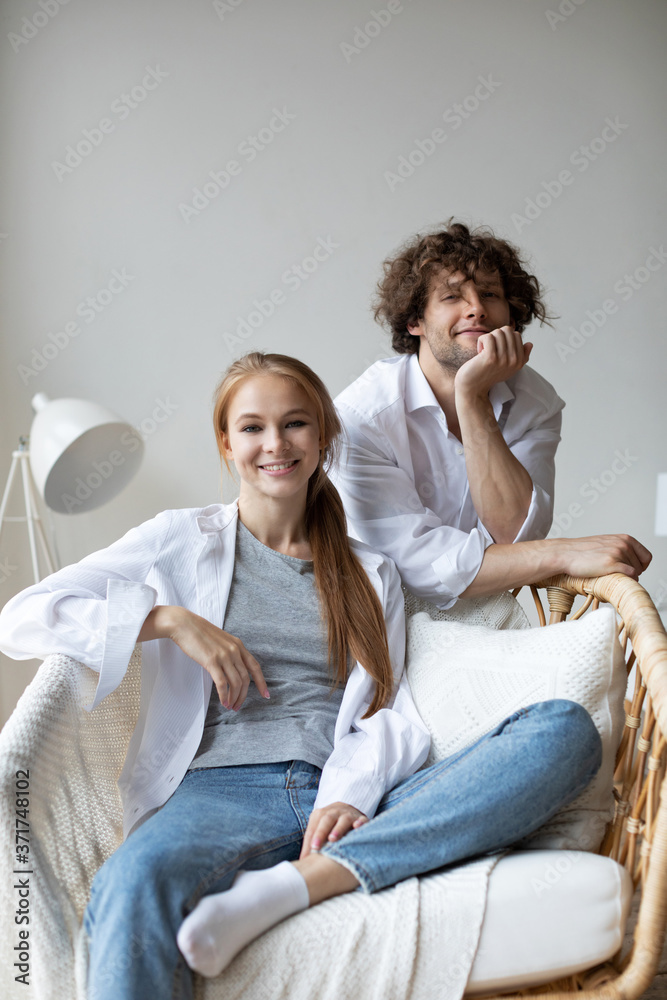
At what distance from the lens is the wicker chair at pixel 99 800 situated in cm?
94

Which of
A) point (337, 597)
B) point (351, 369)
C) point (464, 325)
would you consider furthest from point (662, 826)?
point (351, 369)

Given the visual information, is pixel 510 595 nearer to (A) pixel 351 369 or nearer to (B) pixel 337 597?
(B) pixel 337 597

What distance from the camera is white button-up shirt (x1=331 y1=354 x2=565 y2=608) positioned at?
1453mm

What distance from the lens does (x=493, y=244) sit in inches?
65.9

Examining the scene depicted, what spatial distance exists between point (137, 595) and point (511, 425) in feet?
2.84
